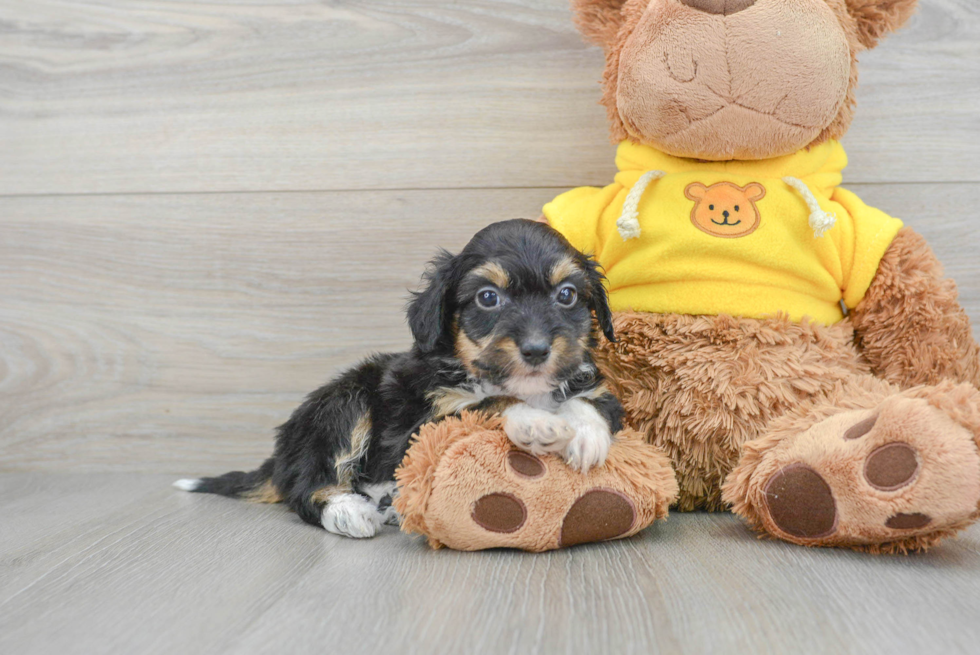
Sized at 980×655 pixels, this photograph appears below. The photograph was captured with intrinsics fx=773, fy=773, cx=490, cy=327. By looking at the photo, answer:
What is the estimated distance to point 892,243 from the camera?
1.88 metres

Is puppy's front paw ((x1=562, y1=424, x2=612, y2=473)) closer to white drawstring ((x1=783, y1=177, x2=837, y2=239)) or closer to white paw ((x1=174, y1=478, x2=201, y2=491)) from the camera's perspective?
white drawstring ((x1=783, y1=177, x2=837, y2=239))

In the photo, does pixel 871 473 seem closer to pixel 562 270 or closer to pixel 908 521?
pixel 908 521

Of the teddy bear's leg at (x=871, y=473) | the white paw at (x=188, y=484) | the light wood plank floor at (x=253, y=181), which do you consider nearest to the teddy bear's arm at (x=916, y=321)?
the teddy bear's leg at (x=871, y=473)

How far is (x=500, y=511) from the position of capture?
4.97 ft

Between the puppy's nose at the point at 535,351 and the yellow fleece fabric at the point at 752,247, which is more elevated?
the yellow fleece fabric at the point at 752,247

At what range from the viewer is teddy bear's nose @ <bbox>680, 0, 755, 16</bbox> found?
1.71 m

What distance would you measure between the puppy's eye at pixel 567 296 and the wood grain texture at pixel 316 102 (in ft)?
2.58

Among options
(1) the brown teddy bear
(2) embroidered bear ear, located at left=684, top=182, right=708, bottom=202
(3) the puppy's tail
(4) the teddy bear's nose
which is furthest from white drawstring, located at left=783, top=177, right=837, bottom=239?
(3) the puppy's tail

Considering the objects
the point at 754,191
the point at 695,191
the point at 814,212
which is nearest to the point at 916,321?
the point at 814,212

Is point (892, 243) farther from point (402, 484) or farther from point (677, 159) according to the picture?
point (402, 484)

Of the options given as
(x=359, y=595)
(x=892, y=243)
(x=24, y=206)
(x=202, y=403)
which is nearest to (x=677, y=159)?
(x=892, y=243)

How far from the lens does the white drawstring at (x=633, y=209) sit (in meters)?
1.84

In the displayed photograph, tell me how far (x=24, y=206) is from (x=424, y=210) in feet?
4.43

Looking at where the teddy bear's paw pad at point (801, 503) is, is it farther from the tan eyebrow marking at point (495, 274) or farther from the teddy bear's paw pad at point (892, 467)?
the tan eyebrow marking at point (495, 274)
